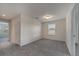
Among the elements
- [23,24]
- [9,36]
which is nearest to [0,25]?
[9,36]

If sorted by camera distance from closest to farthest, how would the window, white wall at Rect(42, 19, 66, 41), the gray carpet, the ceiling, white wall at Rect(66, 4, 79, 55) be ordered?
white wall at Rect(66, 4, 79, 55) < the ceiling < the gray carpet < white wall at Rect(42, 19, 66, 41) < the window

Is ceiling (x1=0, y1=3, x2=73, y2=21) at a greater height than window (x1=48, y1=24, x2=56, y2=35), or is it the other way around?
ceiling (x1=0, y1=3, x2=73, y2=21)

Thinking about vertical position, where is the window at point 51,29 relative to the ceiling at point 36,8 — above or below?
below

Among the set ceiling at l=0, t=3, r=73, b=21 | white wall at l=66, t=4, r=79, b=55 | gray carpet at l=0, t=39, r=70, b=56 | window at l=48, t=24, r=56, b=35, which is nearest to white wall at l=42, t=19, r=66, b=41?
window at l=48, t=24, r=56, b=35

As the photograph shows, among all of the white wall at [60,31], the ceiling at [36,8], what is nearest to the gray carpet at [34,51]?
the ceiling at [36,8]

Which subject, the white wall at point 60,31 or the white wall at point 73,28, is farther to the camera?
the white wall at point 60,31

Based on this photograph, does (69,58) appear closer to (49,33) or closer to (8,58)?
(8,58)

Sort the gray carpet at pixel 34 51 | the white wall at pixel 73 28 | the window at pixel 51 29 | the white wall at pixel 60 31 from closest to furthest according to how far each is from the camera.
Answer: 1. the white wall at pixel 73 28
2. the gray carpet at pixel 34 51
3. the white wall at pixel 60 31
4. the window at pixel 51 29

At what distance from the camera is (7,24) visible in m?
5.75

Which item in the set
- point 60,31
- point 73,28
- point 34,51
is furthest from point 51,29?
point 73,28

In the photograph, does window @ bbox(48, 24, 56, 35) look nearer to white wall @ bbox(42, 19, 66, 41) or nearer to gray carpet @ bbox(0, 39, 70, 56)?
white wall @ bbox(42, 19, 66, 41)

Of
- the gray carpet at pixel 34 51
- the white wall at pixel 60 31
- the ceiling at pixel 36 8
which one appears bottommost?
the gray carpet at pixel 34 51

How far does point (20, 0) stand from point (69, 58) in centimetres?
102

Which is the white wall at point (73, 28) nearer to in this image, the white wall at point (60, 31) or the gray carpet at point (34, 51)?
the gray carpet at point (34, 51)
